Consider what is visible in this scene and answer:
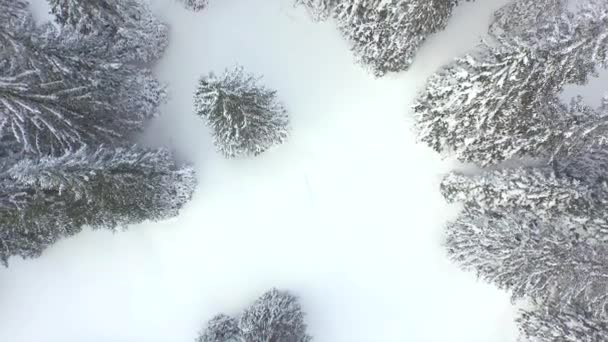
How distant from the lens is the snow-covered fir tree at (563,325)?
39.3ft

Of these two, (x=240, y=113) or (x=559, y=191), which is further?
(x=240, y=113)

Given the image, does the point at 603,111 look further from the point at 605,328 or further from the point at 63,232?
the point at 63,232

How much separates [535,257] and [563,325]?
2210 millimetres

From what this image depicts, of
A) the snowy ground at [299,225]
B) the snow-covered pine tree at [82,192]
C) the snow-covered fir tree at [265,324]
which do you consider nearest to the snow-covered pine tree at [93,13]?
the snowy ground at [299,225]

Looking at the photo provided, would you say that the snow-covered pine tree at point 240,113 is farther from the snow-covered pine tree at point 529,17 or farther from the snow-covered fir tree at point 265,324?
the snow-covered pine tree at point 529,17

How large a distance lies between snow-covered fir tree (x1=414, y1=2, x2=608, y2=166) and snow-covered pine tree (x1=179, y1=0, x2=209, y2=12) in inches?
265

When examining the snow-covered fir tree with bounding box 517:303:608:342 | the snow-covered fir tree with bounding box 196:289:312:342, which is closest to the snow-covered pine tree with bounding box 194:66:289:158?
the snow-covered fir tree with bounding box 196:289:312:342

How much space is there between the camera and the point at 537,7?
38.4 feet

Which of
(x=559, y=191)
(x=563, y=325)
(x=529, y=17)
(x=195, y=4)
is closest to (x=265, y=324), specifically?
(x=563, y=325)

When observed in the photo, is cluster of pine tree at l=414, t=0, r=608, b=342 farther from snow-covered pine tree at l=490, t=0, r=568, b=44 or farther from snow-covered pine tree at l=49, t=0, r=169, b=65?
snow-covered pine tree at l=49, t=0, r=169, b=65

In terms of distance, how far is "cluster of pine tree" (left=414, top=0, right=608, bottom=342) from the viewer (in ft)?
A: 34.1

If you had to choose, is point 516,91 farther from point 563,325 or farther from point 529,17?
point 563,325

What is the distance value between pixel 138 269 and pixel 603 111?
12.8 metres

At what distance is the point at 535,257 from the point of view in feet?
38.7
